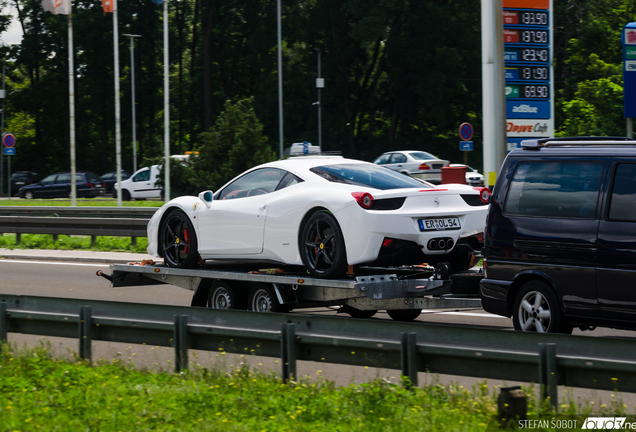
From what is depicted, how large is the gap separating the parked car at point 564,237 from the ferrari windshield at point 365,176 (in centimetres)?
132

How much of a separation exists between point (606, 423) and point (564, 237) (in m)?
2.67

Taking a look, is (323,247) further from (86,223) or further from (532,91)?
(86,223)

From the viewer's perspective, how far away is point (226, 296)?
9547 mm

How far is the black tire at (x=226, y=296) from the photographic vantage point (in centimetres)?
944

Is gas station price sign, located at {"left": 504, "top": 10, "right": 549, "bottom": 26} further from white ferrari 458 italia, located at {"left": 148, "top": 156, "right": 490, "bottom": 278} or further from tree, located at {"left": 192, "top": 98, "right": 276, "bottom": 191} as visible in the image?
tree, located at {"left": 192, "top": 98, "right": 276, "bottom": 191}

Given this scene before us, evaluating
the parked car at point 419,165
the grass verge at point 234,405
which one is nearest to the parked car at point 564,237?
the grass verge at point 234,405

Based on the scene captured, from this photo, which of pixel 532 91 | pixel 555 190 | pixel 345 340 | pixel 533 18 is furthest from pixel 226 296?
pixel 533 18

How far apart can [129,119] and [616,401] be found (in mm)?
67325

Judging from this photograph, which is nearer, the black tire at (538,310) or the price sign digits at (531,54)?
the black tire at (538,310)

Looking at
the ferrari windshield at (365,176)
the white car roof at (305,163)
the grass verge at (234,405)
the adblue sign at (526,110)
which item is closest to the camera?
the grass verge at (234,405)

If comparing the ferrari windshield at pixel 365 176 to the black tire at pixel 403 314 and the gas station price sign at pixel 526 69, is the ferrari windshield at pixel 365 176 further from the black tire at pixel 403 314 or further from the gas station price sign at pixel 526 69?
the gas station price sign at pixel 526 69

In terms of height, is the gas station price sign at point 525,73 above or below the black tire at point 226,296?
above

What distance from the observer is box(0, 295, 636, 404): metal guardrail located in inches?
190

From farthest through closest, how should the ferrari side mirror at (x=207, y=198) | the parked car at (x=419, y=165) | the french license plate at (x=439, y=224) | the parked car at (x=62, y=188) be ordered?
the parked car at (x=62, y=188)
the parked car at (x=419, y=165)
the ferrari side mirror at (x=207, y=198)
the french license plate at (x=439, y=224)
